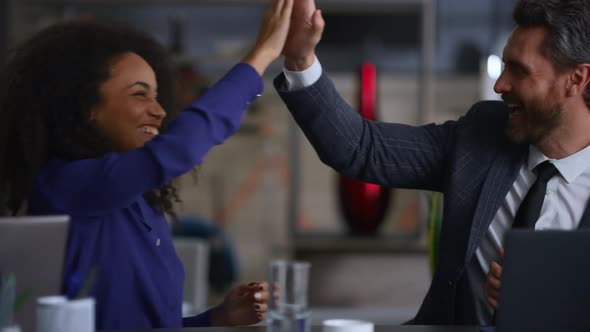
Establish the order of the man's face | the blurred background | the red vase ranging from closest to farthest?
the man's face < the red vase < the blurred background

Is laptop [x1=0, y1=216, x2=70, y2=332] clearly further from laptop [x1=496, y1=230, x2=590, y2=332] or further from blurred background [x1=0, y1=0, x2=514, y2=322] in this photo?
blurred background [x1=0, y1=0, x2=514, y2=322]

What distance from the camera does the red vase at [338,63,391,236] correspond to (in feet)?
13.4

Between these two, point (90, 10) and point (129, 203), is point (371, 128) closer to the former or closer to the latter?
point (129, 203)

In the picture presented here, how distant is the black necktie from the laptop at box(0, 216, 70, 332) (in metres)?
1.08

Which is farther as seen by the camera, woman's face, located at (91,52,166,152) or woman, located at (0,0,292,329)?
woman's face, located at (91,52,166,152)

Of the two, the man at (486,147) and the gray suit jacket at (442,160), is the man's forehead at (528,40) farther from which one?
the gray suit jacket at (442,160)

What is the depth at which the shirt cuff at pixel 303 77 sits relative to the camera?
191 cm

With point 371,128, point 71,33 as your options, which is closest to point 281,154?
point 371,128

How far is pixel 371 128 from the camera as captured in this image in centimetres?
206

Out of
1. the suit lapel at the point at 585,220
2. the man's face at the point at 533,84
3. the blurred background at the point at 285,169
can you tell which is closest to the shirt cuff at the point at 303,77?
the man's face at the point at 533,84

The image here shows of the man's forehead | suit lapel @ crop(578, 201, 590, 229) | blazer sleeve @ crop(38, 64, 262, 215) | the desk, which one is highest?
the man's forehead

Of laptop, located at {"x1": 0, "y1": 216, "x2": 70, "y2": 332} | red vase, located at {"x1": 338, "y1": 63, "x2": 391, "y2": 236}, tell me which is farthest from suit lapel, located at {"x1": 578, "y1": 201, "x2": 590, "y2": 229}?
red vase, located at {"x1": 338, "y1": 63, "x2": 391, "y2": 236}

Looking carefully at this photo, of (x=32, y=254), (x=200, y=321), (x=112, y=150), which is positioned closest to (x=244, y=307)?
(x=200, y=321)

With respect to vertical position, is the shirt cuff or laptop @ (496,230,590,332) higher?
the shirt cuff
